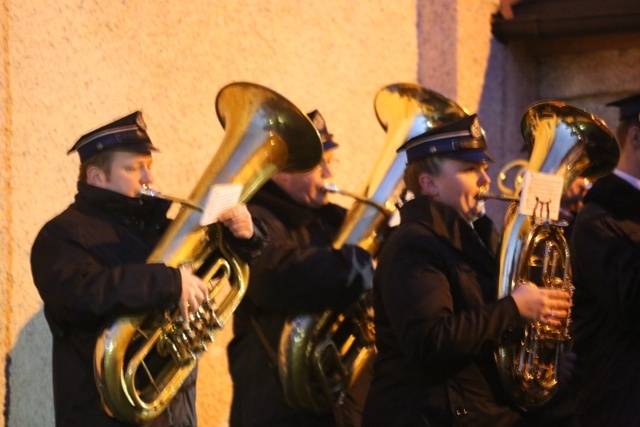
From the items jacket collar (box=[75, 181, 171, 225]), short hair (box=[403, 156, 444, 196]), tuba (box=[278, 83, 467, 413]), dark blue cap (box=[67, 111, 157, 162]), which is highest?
dark blue cap (box=[67, 111, 157, 162])

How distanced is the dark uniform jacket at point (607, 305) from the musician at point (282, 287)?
36.5 inches

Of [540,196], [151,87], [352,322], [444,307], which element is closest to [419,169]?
[540,196]

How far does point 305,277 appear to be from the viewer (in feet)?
17.7

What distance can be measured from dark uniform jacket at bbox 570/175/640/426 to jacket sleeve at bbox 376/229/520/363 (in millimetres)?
965

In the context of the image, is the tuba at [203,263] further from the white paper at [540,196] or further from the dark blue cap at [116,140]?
the white paper at [540,196]

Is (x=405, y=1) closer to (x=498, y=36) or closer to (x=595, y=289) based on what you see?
(x=498, y=36)

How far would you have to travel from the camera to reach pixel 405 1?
8625mm

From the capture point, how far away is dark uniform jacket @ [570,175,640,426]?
17.5 feet

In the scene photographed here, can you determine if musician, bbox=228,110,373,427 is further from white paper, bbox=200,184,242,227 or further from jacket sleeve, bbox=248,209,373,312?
white paper, bbox=200,184,242,227

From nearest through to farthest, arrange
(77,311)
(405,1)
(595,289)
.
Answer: (77,311)
(595,289)
(405,1)

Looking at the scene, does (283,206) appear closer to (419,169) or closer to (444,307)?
(419,169)

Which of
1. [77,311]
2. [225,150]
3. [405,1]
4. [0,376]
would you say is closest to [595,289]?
[225,150]

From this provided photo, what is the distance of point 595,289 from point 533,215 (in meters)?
0.74

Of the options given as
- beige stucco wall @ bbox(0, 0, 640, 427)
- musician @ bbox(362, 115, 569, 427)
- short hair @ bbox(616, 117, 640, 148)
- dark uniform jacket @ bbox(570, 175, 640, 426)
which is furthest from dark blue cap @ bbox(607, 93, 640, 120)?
beige stucco wall @ bbox(0, 0, 640, 427)
